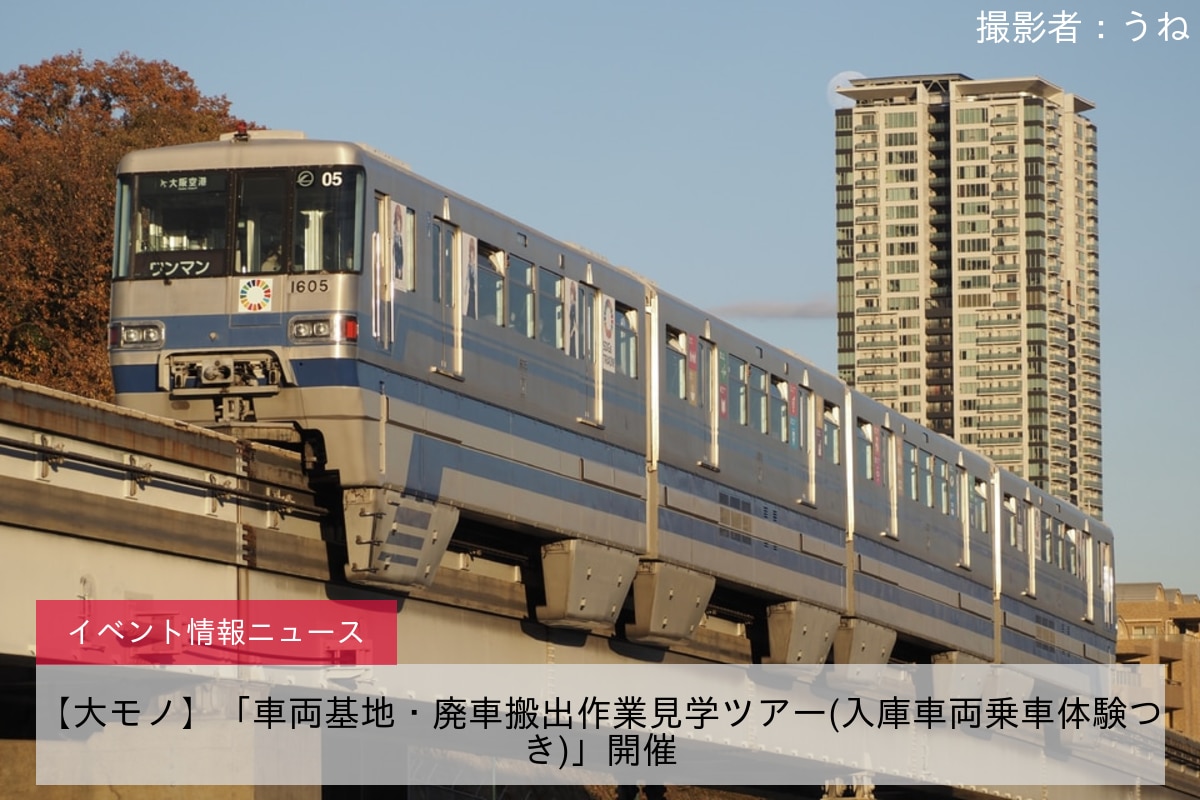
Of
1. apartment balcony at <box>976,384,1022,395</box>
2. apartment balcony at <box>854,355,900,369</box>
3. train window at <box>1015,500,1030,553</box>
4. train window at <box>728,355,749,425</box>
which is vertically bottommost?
train window at <box>1015,500,1030,553</box>

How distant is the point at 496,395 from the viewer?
21188mm

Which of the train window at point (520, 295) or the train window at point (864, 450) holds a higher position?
the train window at point (520, 295)

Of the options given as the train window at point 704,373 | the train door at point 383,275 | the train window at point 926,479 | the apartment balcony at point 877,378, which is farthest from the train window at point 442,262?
the apartment balcony at point 877,378

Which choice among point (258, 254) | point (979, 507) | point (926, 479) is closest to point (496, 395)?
point (258, 254)

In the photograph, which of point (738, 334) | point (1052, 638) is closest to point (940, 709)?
point (1052, 638)

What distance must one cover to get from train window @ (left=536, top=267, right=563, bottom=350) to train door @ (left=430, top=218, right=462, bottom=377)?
184 cm

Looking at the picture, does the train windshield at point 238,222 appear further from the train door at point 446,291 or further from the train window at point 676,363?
the train window at point 676,363

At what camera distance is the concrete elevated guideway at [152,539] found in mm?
15664

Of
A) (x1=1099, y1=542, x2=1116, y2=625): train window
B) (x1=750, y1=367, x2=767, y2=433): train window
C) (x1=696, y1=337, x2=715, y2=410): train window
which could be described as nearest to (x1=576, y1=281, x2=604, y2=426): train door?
(x1=696, y1=337, x2=715, y2=410): train window

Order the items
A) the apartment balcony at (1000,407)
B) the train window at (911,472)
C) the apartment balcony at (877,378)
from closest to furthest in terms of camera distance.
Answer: the train window at (911,472) → the apartment balcony at (1000,407) → the apartment balcony at (877,378)

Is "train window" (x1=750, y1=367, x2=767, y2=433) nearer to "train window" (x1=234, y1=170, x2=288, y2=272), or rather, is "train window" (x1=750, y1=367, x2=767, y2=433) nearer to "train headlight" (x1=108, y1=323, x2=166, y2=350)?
"train window" (x1=234, y1=170, x2=288, y2=272)

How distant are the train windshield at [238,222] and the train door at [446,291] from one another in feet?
4.41

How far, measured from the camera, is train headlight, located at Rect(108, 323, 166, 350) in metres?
19.5

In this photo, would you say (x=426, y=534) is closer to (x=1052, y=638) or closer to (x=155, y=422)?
(x=155, y=422)
